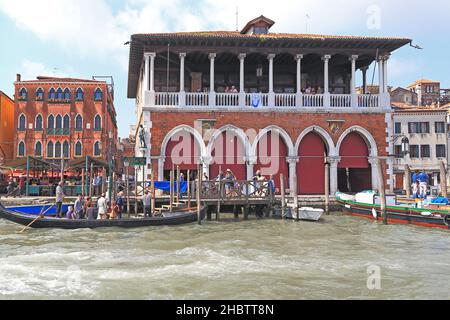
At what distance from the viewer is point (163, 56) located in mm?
19250

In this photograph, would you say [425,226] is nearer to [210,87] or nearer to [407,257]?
[407,257]

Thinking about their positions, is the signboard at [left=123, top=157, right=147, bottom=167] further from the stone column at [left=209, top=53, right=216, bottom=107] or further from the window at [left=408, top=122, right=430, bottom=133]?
the window at [left=408, top=122, right=430, bottom=133]

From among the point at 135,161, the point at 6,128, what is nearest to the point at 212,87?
the point at 135,161

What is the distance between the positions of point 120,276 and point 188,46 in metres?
13.1

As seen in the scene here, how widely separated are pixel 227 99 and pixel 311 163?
4280mm

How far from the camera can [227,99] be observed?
18734 millimetres

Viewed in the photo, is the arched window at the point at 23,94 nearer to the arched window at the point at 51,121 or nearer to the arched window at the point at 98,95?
the arched window at the point at 51,121

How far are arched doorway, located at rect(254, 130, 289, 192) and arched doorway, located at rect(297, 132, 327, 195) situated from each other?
690 millimetres

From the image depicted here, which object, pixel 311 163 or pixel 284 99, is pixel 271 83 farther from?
pixel 311 163

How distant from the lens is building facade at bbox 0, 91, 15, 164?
1130 inches

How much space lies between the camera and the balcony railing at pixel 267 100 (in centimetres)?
1852

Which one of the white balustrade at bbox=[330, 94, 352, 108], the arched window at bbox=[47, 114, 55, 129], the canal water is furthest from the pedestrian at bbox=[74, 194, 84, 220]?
the arched window at bbox=[47, 114, 55, 129]

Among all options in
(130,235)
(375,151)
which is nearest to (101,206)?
(130,235)

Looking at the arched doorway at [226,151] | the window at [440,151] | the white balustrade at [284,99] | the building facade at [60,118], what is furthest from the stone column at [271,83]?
the window at [440,151]
